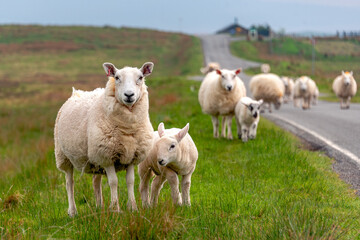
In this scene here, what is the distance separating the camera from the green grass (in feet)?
13.9

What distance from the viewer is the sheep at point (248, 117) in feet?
32.7

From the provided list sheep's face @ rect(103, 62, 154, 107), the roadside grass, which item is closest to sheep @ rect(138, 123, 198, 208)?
sheep's face @ rect(103, 62, 154, 107)

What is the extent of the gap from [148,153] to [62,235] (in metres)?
1.33

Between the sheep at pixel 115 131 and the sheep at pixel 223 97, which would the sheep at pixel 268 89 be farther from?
the sheep at pixel 115 131

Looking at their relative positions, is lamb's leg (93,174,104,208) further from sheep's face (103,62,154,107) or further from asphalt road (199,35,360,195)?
asphalt road (199,35,360,195)

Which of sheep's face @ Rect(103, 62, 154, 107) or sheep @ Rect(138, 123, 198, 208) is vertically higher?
sheep's face @ Rect(103, 62, 154, 107)

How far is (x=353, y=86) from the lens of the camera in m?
18.2

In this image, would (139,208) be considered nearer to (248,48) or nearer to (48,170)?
(48,170)

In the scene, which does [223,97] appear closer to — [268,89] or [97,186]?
[97,186]

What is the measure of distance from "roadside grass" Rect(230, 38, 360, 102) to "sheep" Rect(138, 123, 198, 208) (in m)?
27.2

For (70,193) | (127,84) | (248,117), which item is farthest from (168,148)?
(248,117)

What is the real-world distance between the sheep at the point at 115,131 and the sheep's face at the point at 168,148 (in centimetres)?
14

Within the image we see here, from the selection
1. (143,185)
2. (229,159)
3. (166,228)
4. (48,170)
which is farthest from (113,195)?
(48,170)

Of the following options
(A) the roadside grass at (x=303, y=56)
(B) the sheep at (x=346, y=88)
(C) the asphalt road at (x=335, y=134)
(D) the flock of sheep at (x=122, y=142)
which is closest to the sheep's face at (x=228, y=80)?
(C) the asphalt road at (x=335, y=134)
